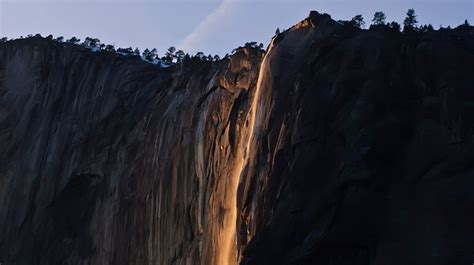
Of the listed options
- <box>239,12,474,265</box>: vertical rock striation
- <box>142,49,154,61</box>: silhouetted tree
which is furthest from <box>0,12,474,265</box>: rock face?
<box>142,49,154,61</box>: silhouetted tree

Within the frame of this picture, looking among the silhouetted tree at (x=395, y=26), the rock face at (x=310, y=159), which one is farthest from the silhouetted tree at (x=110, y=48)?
the silhouetted tree at (x=395, y=26)

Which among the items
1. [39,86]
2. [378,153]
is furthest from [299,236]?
[39,86]

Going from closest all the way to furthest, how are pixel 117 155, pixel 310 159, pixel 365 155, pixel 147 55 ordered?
pixel 365 155 → pixel 310 159 → pixel 117 155 → pixel 147 55

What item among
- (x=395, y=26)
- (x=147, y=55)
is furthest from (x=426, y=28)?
(x=147, y=55)

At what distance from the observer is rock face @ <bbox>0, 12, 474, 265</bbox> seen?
93.3 feet

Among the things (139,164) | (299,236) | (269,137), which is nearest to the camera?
(299,236)

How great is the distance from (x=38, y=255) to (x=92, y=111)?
1013 centimetres

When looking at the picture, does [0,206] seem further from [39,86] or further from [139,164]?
[139,164]

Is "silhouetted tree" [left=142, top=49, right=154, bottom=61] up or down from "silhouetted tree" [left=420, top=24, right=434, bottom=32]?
up

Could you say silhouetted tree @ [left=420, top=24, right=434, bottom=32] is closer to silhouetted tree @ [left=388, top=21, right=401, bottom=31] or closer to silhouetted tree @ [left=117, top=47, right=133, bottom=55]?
silhouetted tree @ [left=388, top=21, right=401, bottom=31]

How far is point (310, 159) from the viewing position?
30.2 metres

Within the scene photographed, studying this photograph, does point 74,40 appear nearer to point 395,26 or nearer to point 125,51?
point 125,51

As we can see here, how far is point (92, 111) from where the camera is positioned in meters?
60.9

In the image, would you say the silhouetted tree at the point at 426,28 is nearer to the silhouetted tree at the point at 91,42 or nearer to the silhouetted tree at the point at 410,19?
the silhouetted tree at the point at 410,19
